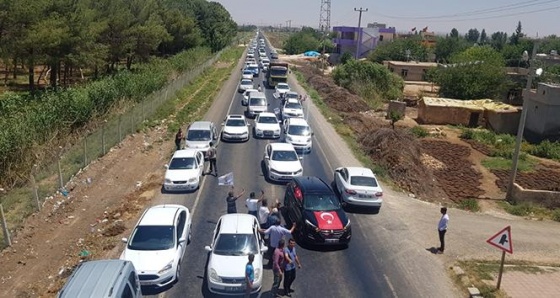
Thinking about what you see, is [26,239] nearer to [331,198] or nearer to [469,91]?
[331,198]

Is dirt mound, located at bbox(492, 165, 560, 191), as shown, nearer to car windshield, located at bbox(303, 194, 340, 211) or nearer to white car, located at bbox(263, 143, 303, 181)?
white car, located at bbox(263, 143, 303, 181)

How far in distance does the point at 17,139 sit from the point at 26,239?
7.46 m

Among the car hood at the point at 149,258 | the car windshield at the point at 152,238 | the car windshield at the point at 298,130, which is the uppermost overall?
the car windshield at the point at 298,130

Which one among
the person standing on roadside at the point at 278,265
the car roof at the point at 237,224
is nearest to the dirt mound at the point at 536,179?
the car roof at the point at 237,224

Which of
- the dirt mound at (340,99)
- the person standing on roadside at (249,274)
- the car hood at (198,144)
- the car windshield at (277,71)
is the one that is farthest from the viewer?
the car windshield at (277,71)

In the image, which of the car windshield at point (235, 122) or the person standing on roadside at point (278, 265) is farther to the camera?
the car windshield at point (235, 122)

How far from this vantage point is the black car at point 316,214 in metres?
15.3

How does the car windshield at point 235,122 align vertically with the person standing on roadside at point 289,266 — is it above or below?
above

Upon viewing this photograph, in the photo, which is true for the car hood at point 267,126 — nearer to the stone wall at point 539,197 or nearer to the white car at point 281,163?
the white car at point 281,163

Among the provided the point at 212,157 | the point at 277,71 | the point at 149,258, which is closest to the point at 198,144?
the point at 212,157

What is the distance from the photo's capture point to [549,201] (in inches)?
876

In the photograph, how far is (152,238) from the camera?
13.5 m

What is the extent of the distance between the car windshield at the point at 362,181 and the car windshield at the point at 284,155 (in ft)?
13.1

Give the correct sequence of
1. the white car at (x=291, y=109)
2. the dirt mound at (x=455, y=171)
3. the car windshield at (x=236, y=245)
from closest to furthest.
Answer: the car windshield at (x=236, y=245) → the dirt mound at (x=455, y=171) → the white car at (x=291, y=109)
